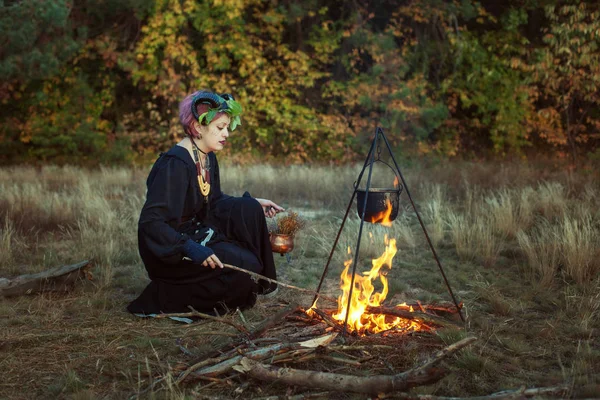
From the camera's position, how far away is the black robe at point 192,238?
13.6 feet

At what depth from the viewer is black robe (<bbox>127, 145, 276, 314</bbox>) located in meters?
4.15

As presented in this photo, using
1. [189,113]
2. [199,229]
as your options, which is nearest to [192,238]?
[199,229]

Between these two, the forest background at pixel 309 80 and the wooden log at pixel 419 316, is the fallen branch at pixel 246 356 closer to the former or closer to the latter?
the wooden log at pixel 419 316

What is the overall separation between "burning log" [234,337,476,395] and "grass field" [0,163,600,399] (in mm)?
88

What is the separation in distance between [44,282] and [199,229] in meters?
1.31

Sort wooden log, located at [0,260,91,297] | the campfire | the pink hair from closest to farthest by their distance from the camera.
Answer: the campfire → the pink hair → wooden log, located at [0,260,91,297]

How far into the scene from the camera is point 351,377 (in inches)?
121

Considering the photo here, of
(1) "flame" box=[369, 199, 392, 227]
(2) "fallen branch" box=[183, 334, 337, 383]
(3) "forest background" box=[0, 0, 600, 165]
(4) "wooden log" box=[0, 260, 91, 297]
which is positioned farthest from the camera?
(3) "forest background" box=[0, 0, 600, 165]

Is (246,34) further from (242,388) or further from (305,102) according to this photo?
(242,388)

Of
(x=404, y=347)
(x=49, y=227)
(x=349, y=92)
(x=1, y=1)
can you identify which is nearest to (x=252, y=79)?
(x=349, y=92)

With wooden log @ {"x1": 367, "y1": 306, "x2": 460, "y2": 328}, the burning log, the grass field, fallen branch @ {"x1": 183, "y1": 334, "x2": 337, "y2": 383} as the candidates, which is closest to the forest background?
the grass field

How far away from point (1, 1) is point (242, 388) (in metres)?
10.1

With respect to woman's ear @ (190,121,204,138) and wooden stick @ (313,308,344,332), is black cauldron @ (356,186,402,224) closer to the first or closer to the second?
wooden stick @ (313,308,344,332)

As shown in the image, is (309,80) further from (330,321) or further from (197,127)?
(330,321)
